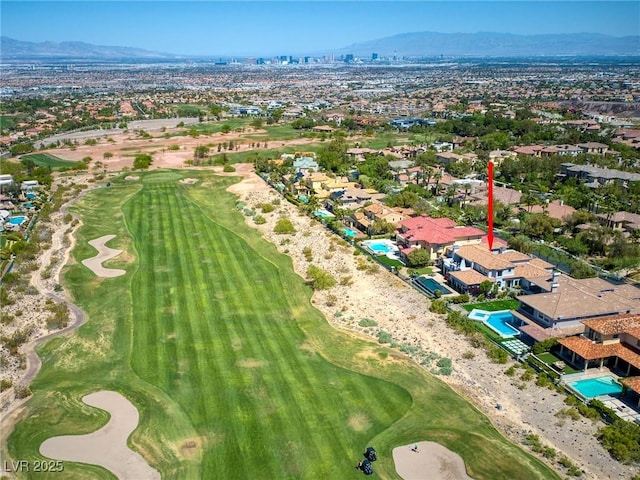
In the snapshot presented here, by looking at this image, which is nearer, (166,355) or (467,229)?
(166,355)

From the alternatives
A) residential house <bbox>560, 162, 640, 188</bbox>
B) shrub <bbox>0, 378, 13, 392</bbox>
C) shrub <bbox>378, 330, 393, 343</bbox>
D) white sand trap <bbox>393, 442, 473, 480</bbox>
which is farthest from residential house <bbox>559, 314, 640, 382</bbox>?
residential house <bbox>560, 162, 640, 188</bbox>

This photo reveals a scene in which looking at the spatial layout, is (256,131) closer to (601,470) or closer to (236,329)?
(236,329)

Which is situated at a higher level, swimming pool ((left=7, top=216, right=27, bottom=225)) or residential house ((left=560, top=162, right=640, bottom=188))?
residential house ((left=560, top=162, right=640, bottom=188))

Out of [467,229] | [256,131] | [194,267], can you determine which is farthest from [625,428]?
[256,131]

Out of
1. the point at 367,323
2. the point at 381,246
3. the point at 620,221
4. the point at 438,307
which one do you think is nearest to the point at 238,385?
the point at 367,323

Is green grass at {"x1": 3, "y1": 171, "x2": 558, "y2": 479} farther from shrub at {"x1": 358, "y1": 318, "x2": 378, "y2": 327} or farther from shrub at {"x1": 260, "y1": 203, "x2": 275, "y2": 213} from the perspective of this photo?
shrub at {"x1": 260, "y1": 203, "x2": 275, "y2": 213}

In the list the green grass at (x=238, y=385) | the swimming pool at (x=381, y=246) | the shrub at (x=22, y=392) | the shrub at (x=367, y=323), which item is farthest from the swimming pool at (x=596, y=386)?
the shrub at (x=22, y=392)
